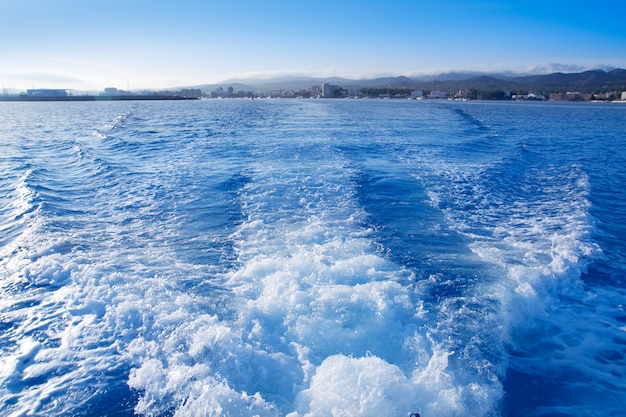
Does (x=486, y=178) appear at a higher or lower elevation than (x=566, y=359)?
higher

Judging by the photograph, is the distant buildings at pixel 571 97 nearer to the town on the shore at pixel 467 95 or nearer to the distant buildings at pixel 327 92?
the town on the shore at pixel 467 95

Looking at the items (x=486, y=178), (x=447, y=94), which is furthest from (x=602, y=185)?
(x=447, y=94)

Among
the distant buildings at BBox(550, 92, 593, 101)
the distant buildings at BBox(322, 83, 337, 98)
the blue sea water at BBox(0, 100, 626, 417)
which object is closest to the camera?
the blue sea water at BBox(0, 100, 626, 417)

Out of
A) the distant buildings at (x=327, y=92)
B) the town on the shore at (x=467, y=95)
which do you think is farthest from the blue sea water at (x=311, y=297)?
the distant buildings at (x=327, y=92)

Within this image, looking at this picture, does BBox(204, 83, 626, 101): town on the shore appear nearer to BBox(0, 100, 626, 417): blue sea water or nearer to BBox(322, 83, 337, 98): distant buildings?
BBox(322, 83, 337, 98): distant buildings

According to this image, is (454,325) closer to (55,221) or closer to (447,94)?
(55,221)

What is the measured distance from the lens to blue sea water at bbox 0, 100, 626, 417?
4.99 metres

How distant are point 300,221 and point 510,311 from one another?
595cm

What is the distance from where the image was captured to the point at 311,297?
6891mm

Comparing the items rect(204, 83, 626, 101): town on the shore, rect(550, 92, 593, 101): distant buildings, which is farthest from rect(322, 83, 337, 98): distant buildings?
rect(550, 92, 593, 101): distant buildings

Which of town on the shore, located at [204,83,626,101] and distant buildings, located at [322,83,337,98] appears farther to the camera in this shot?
distant buildings, located at [322,83,337,98]

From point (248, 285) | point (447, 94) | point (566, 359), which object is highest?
point (447, 94)

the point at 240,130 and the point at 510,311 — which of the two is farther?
the point at 240,130

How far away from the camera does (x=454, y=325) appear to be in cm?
634
